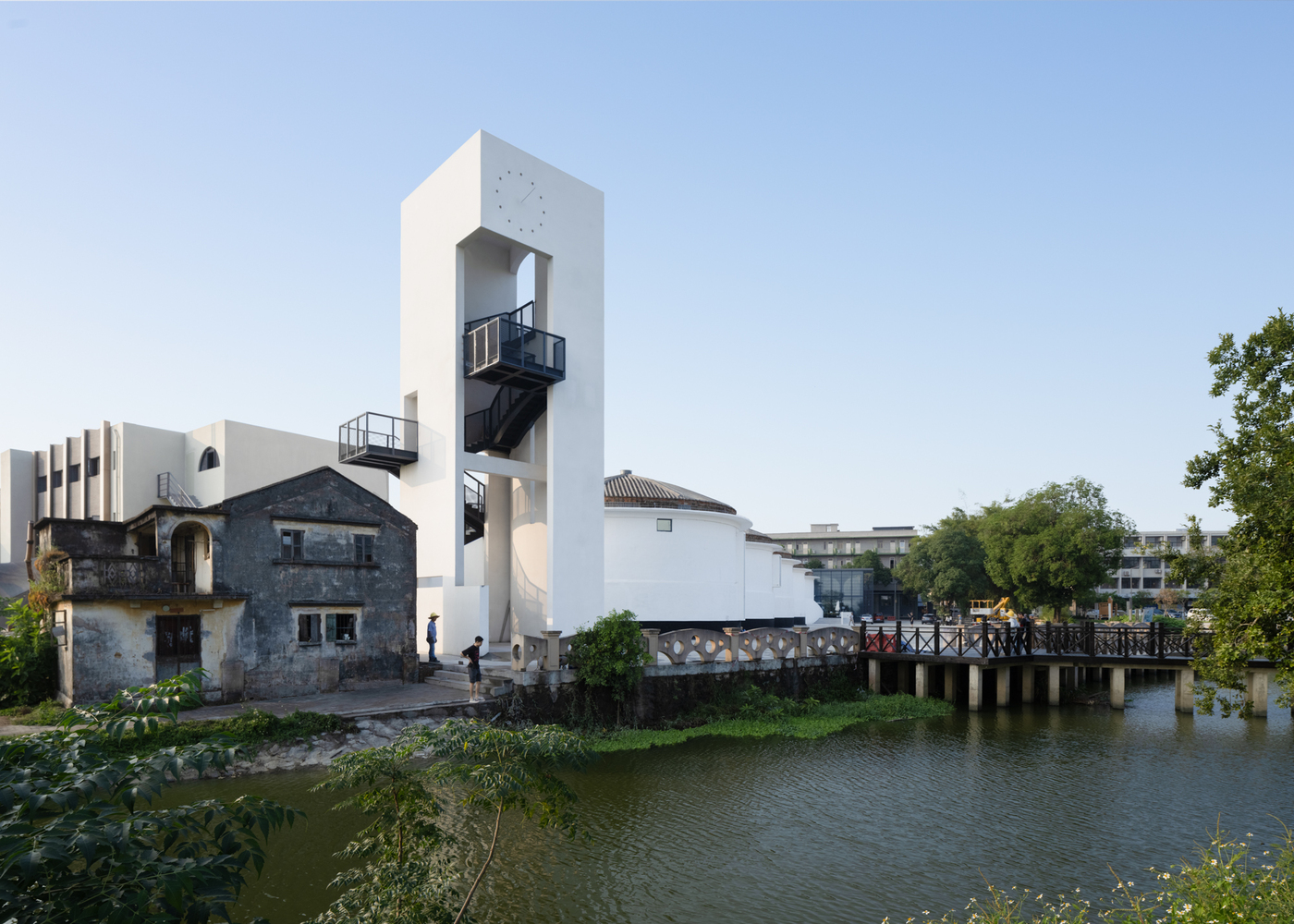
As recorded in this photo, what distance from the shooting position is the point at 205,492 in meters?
42.9

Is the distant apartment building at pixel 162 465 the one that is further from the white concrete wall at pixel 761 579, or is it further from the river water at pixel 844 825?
the river water at pixel 844 825

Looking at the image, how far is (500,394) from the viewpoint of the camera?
29219 mm

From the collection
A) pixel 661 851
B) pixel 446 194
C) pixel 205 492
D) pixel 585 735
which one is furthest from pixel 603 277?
pixel 205 492

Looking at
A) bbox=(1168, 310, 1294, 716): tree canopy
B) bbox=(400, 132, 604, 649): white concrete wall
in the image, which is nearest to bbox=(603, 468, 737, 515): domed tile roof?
bbox=(400, 132, 604, 649): white concrete wall

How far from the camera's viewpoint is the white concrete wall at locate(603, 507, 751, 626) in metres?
32.8

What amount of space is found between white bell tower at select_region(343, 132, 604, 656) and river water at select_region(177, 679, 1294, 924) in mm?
10003

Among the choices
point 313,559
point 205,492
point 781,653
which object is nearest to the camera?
point 313,559

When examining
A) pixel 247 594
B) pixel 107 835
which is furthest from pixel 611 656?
A: pixel 107 835

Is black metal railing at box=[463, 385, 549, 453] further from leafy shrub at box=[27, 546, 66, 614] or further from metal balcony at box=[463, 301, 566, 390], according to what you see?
leafy shrub at box=[27, 546, 66, 614]

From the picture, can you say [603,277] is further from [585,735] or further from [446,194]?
[585,735]

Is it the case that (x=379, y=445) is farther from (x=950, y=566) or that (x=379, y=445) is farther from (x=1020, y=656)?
(x=950, y=566)

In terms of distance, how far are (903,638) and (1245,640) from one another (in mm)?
18723

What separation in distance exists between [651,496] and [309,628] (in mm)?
15646

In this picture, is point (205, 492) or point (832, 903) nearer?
point (832, 903)
